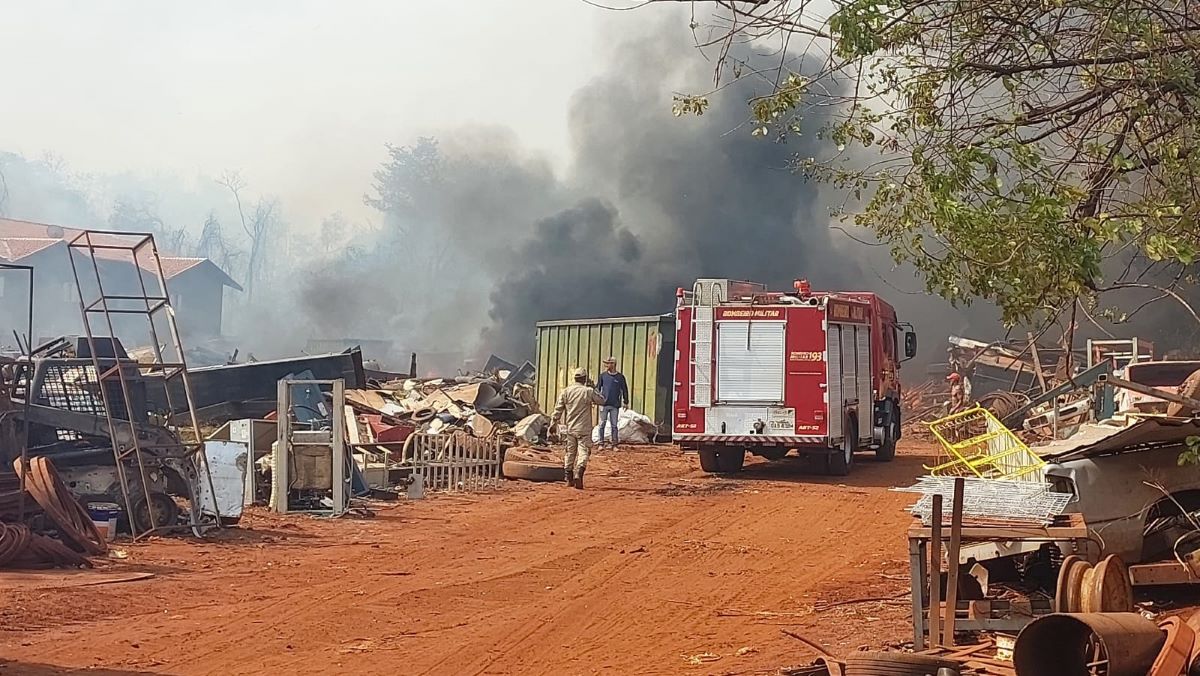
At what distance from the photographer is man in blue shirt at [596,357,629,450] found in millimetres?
21516

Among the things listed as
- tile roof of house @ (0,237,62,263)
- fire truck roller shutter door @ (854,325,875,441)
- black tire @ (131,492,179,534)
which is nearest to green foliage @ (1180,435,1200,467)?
black tire @ (131,492,179,534)

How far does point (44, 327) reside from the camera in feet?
131

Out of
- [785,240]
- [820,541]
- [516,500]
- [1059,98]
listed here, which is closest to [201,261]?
[785,240]

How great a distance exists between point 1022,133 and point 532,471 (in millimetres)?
10516

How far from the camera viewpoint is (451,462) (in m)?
16.0

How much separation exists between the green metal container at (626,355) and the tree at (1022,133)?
15966mm

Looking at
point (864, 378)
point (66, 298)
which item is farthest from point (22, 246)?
point (864, 378)

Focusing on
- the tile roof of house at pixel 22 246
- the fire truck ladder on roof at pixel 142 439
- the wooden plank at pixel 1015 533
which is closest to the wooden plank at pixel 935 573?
the wooden plank at pixel 1015 533

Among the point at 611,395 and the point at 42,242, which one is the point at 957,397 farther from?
the point at 42,242

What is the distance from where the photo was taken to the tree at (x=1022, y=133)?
6.10 m

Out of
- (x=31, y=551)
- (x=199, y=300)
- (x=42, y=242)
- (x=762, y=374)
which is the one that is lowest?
(x=31, y=551)

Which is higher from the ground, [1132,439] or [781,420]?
→ [781,420]

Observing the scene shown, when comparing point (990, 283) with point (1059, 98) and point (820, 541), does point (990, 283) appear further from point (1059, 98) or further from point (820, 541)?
point (820, 541)

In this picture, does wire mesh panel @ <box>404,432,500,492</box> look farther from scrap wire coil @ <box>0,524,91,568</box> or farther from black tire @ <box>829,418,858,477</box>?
scrap wire coil @ <box>0,524,91,568</box>
